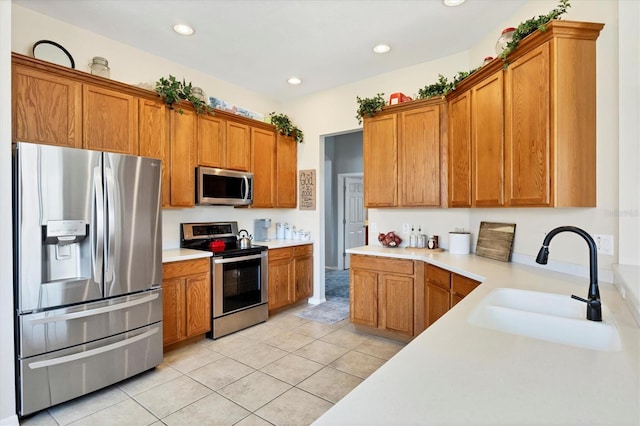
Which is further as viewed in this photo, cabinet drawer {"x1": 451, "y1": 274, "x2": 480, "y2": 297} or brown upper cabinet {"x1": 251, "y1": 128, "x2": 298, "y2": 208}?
brown upper cabinet {"x1": 251, "y1": 128, "x2": 298, "y2": 208}

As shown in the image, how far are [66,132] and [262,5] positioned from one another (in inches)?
73.5

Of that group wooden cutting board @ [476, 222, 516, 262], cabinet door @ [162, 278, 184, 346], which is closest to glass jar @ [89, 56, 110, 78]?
cabinet door @ [162, 278, 184, 346]

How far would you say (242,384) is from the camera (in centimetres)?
255

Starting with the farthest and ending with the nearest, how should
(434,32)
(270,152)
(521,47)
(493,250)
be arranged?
(270,152)
(434,32)
(493,250)
(521,47)

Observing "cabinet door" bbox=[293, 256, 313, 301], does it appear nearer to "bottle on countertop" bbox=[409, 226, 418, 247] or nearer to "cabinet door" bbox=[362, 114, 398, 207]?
"cabinet door" bbox=[362, 114, 398, 207]

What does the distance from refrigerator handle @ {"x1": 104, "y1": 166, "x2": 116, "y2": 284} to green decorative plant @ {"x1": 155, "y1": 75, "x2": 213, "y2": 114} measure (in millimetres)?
1169

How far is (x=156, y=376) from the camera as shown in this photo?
2660mm

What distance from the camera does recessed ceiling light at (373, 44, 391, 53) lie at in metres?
3.32

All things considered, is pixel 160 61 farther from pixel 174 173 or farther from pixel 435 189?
pixel 435 189

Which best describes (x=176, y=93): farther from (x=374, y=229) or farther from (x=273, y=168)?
(x=374, y=229)

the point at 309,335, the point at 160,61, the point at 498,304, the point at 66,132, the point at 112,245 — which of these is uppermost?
the point at 160,61

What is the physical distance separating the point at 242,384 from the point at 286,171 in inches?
114

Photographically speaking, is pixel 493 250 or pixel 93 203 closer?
pixel 93 203

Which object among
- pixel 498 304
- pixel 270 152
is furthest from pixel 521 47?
pixel 270 152
